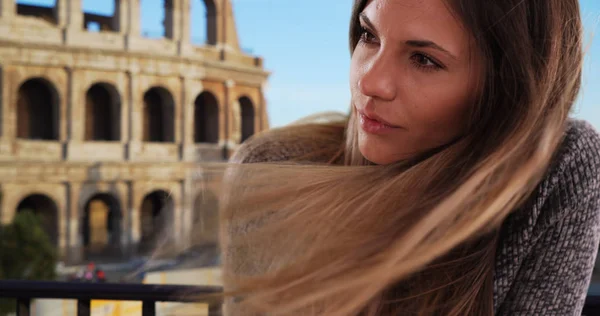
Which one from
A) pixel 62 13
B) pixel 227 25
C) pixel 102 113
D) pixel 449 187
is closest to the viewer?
pixel 449 187

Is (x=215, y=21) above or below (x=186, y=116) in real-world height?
above

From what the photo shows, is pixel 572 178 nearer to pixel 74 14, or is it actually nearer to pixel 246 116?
pixel 74 14

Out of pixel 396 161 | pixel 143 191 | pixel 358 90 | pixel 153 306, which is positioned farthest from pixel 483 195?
pixel 143 191

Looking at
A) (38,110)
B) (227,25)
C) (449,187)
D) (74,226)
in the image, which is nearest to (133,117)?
(38,110)

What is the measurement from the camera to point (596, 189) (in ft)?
3.35

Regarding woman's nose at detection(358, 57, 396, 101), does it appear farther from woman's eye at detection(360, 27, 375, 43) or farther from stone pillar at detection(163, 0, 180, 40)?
stone pillar at detection(163, 0, 180, 40)

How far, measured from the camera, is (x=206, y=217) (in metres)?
1.11

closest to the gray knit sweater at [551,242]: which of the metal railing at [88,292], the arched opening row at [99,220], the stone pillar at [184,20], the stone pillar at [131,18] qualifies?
the metal railing at [88,292]

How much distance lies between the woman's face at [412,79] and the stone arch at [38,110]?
67.2ft

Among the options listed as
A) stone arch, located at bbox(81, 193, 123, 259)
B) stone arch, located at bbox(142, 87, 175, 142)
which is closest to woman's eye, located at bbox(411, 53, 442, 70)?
stone arch, located at bbox(81, 193, 123, 259)

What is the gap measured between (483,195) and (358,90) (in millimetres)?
295

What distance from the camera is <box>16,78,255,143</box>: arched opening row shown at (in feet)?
66.2

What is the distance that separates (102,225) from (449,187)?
21921 millimetres

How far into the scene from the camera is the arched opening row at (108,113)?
20.2 m
